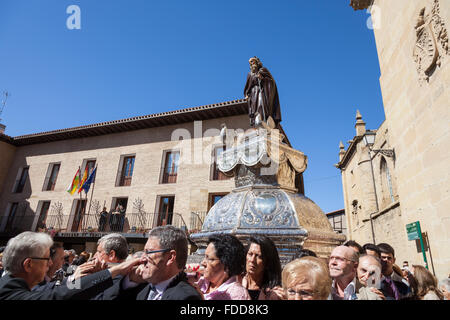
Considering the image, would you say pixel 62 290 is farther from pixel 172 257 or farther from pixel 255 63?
pixel 255 63

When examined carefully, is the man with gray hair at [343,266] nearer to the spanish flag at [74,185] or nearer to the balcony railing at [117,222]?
the balcony railing at [117,222]

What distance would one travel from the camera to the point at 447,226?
384cm

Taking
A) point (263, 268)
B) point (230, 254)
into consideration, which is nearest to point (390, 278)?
point (263, 268)

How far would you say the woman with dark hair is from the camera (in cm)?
151

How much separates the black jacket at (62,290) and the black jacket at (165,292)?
0.05 metres

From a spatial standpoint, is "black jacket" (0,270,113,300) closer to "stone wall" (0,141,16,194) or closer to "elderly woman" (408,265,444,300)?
"elderly woman" (408,265,444,300)

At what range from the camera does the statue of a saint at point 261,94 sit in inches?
100

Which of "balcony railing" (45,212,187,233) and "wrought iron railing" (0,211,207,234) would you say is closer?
"wrought iron railing" (0,211,207,234)

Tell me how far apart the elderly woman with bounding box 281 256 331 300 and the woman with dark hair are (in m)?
0.22

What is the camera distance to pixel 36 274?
4.54ft

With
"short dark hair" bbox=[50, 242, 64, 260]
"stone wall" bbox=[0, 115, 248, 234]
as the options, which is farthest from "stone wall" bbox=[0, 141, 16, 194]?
"short dark hair" bbox=[50, 242, 64, 260]

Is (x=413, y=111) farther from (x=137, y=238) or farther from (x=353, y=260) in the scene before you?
(x=137, y=238)

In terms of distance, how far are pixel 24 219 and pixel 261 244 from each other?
823 inches
